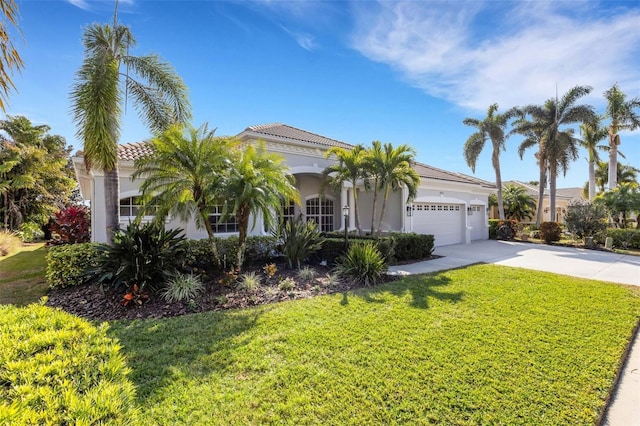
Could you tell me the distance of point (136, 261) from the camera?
7.10 m

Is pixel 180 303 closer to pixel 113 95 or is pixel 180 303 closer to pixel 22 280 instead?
pixel 113 95

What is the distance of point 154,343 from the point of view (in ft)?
16.0

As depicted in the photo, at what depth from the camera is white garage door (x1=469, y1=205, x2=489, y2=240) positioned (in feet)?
68.4

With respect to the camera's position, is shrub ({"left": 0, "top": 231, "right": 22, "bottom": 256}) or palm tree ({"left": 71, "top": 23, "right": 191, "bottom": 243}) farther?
shrub ({"left": 0, "top": 231, "right": 22, "bottom": 256})

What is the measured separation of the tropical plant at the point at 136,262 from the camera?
23.2ft

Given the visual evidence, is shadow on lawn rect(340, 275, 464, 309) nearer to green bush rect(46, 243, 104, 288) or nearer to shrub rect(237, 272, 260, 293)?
shrub rect(237, 272, 260, 293)

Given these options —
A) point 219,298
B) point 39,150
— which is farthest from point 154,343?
point 39,150

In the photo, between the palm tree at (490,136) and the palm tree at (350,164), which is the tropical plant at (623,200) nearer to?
the palm tree at (490,136)

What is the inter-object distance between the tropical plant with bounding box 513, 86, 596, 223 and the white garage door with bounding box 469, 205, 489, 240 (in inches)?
291

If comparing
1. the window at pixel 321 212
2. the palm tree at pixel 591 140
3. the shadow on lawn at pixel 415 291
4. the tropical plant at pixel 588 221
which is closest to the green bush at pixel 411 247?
the shadow on lawn at pixel 415 291

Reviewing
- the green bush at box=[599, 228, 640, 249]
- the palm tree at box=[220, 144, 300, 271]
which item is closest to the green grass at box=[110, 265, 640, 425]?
the palm tree at box=[220, 144, 300, 271]

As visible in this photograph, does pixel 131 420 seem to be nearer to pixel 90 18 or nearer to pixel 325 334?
pixel 325 334

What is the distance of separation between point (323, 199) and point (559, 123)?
20.8 metres

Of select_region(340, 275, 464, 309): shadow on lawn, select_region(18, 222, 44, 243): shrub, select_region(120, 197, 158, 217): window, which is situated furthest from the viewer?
select_region(18, 222, 44, 243): shrub
